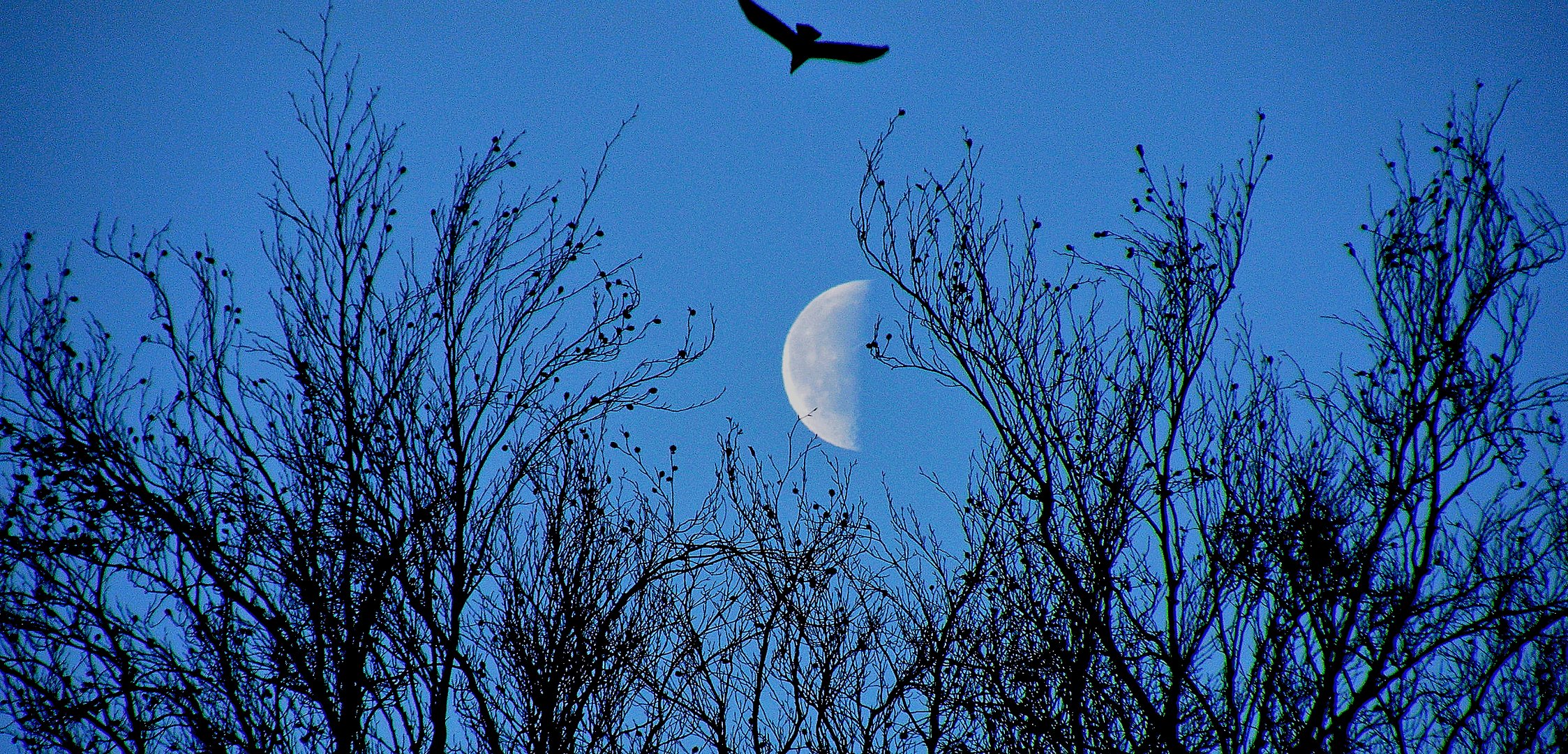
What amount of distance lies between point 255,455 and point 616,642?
2.51 meters

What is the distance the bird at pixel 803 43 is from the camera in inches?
209

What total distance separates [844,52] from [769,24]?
47 centimetres

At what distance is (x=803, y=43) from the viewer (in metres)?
5.32

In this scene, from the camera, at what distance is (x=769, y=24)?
5316 millimetres

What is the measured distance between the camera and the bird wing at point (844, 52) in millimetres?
5293

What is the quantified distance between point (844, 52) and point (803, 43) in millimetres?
246

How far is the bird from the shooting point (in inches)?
209

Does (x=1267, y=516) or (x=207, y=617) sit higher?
(x=1267, y=516)

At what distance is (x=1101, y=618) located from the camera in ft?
17.8

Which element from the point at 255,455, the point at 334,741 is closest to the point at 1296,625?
the point at 334,741

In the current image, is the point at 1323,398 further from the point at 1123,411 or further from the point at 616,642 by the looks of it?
the point at 616,642

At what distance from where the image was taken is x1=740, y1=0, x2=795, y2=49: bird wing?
209 inches

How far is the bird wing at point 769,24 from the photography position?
17.4ft

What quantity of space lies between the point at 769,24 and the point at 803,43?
9.0 inches
